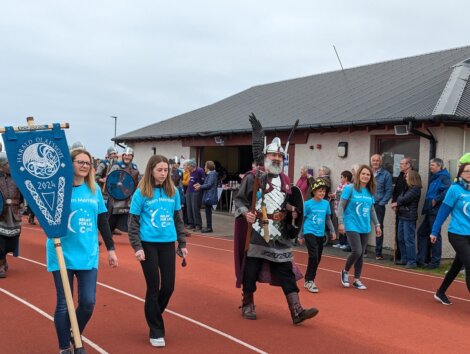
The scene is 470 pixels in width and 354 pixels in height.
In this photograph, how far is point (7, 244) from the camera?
28.4 feet

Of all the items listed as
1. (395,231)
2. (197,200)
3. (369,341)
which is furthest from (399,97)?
(369,341)

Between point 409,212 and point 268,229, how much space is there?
218 inches

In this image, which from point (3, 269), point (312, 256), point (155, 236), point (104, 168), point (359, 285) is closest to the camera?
point (155, 236)

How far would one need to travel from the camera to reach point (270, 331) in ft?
20.1

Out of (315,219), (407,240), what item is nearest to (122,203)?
(315,219)

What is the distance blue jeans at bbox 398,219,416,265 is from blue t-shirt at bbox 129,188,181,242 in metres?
6.77

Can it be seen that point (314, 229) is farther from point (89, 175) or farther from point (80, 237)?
point (80, 237)

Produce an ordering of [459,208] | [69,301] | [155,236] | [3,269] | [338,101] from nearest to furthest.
Answer: 1. [69,301]
2. [155,236]
3. [459,208]
4. [3,269]
5. [338,101]

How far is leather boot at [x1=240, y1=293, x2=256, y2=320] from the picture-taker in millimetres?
6609

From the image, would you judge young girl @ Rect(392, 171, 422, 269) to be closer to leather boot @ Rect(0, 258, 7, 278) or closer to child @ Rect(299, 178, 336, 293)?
child @ Rect(299, 178, 336, 293)

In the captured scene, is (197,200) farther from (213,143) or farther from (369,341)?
(369,341)

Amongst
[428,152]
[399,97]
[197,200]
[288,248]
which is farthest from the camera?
[197,200]

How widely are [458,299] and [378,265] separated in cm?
288

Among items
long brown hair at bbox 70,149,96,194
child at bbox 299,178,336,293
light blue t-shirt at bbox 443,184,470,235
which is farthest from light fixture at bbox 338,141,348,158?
long brown hair at bbox 70,149,96,194
